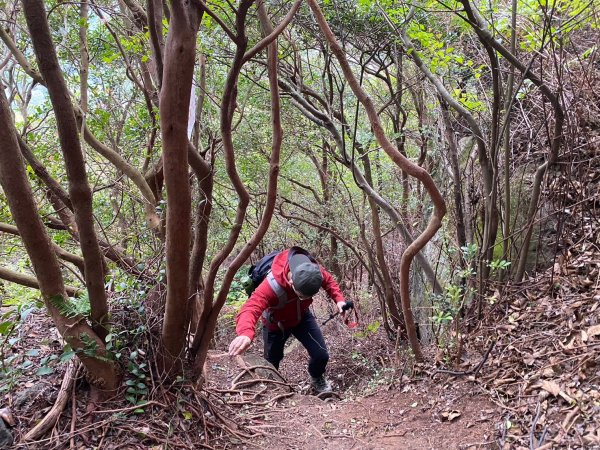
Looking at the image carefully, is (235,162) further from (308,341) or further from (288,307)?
(308,341)

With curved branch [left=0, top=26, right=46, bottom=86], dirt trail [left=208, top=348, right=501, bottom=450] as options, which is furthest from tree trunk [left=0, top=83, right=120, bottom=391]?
curved branch [left=0, top=26, right=46, bottom=86]

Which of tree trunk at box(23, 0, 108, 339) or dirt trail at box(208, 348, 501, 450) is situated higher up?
tree trunk at box(23, 0, 108, 339)

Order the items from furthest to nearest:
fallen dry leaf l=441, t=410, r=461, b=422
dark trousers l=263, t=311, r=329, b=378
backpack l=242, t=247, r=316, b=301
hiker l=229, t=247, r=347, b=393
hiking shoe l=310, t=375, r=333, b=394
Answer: hiking shoe l=310, t=375, r=333, b=394 < dark trousers l=263, t=311, r=329, b=378 < backpack l=242, t=247, r=316, b=301 < hiker l=229, t=247, r=347, b=393 < fallen dry leaf l=441, t=410, r=461, b=422

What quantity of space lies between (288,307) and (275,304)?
0.45 m

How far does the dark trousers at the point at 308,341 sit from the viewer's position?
5750 mm

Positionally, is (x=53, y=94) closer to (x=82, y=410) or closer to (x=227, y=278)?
(x=227, y=278)

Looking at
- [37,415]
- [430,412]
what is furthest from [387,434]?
[37,415]

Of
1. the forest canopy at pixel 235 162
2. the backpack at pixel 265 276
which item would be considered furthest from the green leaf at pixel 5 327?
the backpack at pixel 265 276

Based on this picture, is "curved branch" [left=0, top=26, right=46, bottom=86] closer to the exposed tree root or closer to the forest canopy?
the forest canopy

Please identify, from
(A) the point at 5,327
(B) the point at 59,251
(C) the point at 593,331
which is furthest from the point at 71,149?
(C) the point at 593,331

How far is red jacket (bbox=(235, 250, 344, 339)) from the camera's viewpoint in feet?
13.9

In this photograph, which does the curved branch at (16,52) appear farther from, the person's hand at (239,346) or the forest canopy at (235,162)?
the person's hand at (239,346)

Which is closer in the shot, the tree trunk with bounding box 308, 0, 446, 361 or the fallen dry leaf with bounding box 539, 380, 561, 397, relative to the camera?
the fallen dry leaf with bounding box 539, 380, 561, 397

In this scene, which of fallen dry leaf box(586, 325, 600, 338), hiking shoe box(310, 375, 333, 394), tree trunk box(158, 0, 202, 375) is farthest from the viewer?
hiking shoe box(310, 375, 333, 394)
